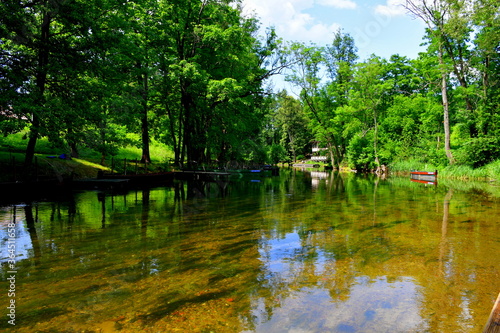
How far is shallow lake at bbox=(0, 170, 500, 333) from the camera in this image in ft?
13.3

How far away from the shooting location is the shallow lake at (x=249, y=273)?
405 centimetres

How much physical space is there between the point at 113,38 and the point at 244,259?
16.1m

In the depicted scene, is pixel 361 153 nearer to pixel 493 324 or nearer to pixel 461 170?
pixel 461 170

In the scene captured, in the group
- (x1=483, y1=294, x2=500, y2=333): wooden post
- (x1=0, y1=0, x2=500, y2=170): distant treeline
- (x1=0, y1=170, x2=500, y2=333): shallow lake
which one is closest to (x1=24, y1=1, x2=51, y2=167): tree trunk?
(x1=0, y1=0, x2=500, y2=170): distant treeline

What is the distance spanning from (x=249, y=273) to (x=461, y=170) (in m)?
31.9

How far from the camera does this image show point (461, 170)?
96.9ft

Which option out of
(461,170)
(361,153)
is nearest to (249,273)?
(461,170)

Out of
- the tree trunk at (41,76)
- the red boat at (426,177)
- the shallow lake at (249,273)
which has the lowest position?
the shallow lake at (249,273)

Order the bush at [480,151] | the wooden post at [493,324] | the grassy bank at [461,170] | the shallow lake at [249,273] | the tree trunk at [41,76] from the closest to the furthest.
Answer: the wooden post at [493,324] < the shallow lake at [249,273] < the tree trunk at [41,76] < the grassy bank at [461,170] < the bush at [480,151]

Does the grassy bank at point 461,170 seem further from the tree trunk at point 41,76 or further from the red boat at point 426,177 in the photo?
the tree trunk at point 41,76

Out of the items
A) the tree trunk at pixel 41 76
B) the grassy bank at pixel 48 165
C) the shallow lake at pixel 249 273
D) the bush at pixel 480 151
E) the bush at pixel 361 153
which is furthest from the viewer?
the bush at pixel 361 153

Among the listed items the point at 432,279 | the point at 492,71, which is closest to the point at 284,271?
the point at 432,279

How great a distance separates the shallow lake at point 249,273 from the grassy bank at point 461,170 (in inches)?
780

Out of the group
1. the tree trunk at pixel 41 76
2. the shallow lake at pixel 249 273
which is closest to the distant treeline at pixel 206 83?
the tree trunk at pixel 41 76
